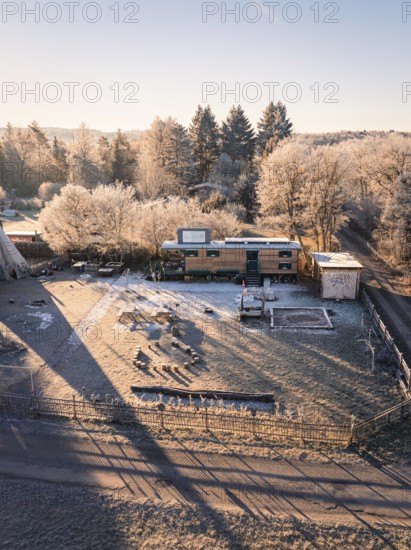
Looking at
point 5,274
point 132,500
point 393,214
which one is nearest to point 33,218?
point 5,274

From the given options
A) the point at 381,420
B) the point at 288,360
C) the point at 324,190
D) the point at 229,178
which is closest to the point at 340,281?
the point at 288,360

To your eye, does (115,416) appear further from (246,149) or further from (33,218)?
(246,149)

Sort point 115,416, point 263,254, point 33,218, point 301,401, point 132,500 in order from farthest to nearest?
point 33,218 < point 263,254 < point 301,401 < point 115,416 < point 132,500

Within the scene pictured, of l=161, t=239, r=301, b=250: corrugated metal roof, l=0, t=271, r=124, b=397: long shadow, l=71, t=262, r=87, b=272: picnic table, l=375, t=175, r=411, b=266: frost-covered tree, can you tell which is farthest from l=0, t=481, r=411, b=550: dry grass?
l=71, t=262, r=87, b=272: picnic table

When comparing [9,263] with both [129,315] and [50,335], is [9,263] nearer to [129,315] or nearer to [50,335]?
[50,335]

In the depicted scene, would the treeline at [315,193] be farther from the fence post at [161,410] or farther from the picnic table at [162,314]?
the fence post at [161,410]

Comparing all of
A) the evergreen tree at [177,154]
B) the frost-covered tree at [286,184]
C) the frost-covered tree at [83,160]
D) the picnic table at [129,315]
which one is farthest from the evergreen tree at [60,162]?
the picnic table at [129,315]
